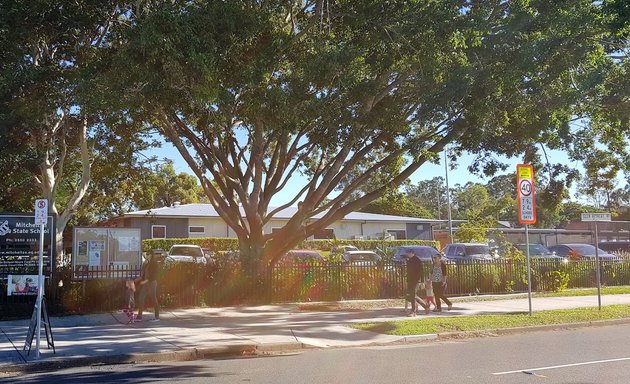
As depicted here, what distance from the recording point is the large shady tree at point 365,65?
12.1 metres

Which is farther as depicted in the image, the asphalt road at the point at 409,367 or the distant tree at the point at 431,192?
the distant tree at the point at 431,192

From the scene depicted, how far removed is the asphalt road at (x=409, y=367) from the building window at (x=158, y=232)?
30.2m

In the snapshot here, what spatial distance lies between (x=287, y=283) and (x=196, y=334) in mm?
6433

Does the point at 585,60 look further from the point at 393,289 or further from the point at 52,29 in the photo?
the point at 52,29

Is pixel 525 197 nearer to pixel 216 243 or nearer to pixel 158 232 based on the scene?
pixel 216 243

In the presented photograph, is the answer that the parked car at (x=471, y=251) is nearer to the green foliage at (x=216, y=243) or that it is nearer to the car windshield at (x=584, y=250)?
the car windshield at (x=584, y=250)

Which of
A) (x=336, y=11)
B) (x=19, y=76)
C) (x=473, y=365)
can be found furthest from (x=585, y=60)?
(x=19, y=76)

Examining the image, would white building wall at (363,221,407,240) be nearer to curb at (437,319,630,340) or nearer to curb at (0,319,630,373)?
curb at (437,319,630,340)

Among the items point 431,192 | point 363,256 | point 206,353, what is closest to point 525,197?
point 206,353

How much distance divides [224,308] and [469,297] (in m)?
8.36

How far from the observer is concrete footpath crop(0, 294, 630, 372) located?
33.7 ft

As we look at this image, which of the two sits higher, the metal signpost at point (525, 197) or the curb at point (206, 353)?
the metal signpost at point (525, 197)

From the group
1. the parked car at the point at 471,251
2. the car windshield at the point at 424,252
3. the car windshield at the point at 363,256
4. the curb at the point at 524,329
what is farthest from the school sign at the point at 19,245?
the parked car at the point at 471,251

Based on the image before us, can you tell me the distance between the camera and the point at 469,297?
20.1 metres
